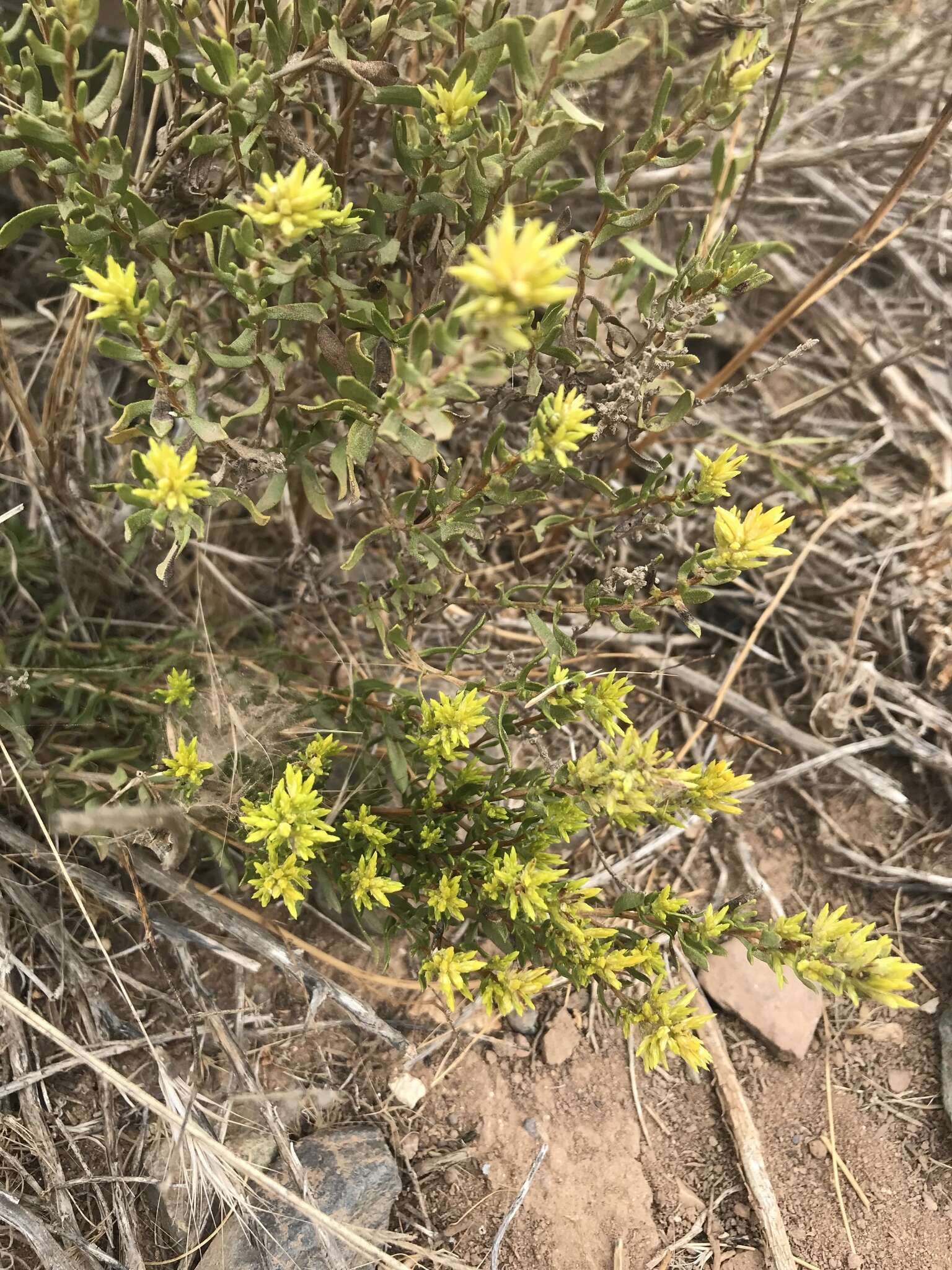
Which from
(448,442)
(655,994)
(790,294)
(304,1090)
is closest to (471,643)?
(448,442)

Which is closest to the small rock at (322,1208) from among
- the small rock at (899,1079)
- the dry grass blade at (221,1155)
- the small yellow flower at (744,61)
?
the dry grass blade at (221,1155)

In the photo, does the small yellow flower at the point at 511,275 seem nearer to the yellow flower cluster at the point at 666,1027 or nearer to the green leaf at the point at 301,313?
the green leaf at the point at 301,313

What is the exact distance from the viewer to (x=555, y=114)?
1509 mm

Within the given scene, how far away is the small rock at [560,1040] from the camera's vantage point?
2191mm

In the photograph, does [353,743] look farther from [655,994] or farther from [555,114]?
[555,114]

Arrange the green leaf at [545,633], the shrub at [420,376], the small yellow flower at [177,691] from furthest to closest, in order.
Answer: the small yellow flower at [177,691] < the green leaf at [545,633] < the shrub at [420,376]

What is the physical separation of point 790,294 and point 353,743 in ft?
7.25

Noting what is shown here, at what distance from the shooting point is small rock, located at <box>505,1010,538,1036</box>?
221cm

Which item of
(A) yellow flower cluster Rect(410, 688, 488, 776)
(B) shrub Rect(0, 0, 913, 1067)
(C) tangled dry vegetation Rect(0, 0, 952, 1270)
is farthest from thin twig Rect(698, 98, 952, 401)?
(A) yellow flower cluster Rect(410, 688, 488, 776)

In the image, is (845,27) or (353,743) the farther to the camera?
(845,27)

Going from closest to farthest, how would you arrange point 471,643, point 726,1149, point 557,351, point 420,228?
point 557,351, point 420,228, point 726,1149, point 471,643

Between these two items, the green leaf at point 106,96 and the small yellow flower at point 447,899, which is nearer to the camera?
the green leaf at point 106,96

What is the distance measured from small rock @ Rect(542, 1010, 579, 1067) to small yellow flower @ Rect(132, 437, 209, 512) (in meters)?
1.52

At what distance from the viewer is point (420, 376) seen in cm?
133
